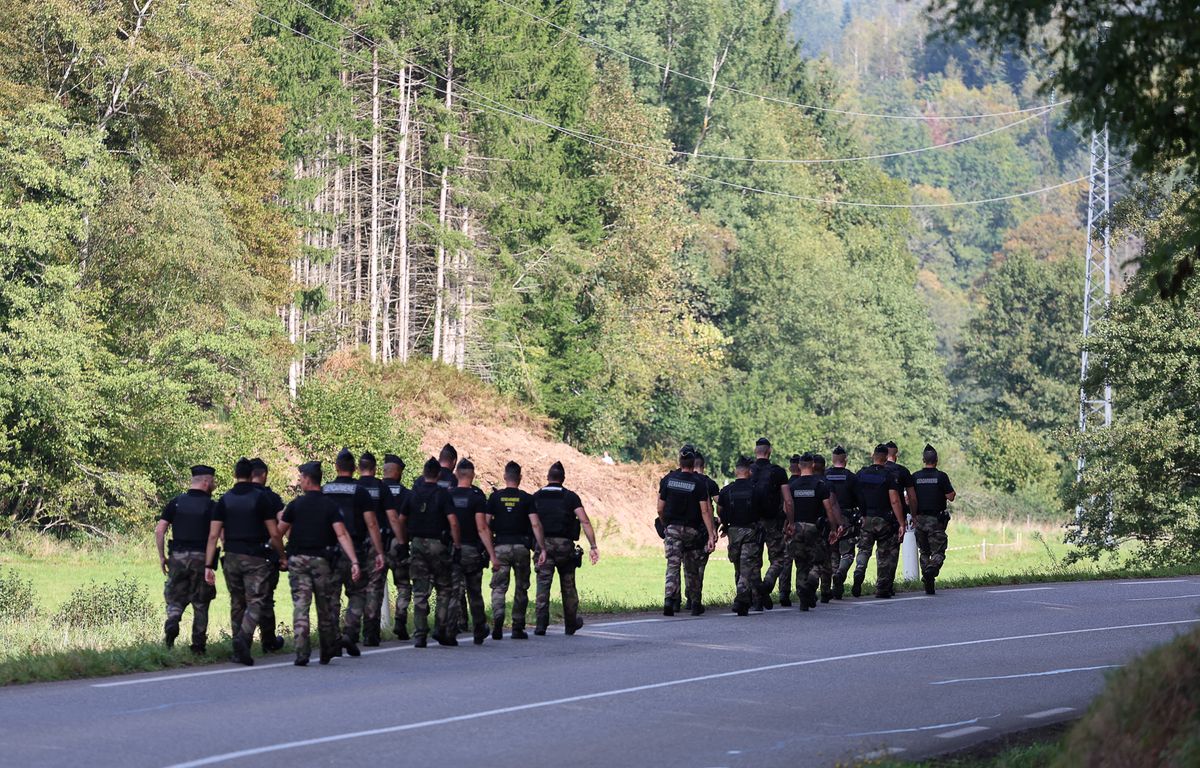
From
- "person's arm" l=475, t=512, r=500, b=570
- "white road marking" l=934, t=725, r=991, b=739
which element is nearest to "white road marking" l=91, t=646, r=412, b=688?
"person's arm" l=475, t=512, r=500, b=570

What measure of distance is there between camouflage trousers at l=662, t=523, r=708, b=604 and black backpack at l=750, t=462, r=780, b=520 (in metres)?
0.85

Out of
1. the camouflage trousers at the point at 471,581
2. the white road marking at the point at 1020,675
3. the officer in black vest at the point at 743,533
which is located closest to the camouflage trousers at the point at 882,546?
the officer in black vest at the point at 743,533

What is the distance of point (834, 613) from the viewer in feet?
74.4

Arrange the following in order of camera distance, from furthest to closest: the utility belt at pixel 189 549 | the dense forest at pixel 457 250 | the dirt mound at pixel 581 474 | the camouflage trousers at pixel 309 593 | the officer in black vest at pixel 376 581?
the dirt mound at pixel 581 474 → the dense forest at pixel 457 250 → the officer in black vest at pixel 376 581 → the utility belt at pixel 189 549 → the camouflage trousers at pixel 309 593

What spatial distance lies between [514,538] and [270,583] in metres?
3.35

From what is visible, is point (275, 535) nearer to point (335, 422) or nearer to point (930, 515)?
point (930, 515)

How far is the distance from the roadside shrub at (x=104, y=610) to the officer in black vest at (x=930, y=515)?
10.9m

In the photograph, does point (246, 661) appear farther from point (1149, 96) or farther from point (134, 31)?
point (134, 31)

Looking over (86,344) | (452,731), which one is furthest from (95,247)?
(452,731)

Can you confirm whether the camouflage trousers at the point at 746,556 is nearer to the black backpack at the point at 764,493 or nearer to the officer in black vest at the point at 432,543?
the black backpack at the point at 764,493

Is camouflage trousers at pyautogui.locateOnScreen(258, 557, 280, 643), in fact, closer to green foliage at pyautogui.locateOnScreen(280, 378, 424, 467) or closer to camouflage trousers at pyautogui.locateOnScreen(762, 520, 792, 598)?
camouflage trousers at pyautogui.locateOnScreen(762, 520, 792, 598)

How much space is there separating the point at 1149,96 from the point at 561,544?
9666mm

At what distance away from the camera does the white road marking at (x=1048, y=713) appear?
1451cm

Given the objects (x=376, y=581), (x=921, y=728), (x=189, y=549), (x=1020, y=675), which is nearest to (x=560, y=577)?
(x=376, y=581)
